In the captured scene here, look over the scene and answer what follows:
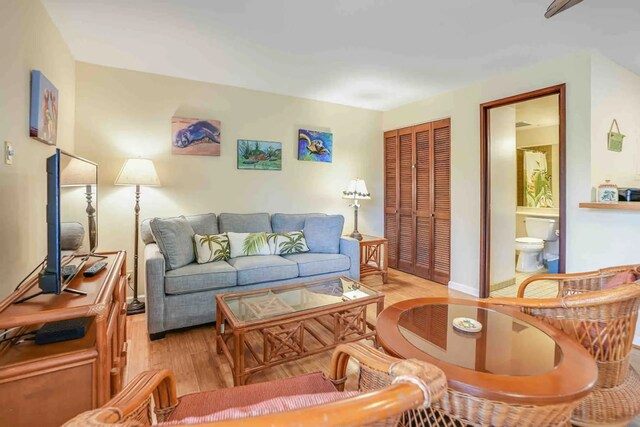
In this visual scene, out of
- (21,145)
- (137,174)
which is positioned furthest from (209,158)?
(21,145)

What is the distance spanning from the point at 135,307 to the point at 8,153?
5.92 ft

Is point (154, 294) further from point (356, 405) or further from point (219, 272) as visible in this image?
point (356, 405)

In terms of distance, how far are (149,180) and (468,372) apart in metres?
2.85

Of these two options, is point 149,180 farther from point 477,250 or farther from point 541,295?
point 541,295

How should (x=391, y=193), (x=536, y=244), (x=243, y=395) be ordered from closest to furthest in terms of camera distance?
(x=243, y=395)
(x=536, y=244)
(x=391, y=193)

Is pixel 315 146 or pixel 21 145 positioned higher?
pixel 315 146

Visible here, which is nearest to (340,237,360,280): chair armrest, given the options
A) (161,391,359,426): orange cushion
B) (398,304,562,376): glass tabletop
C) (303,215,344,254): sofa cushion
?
(303,215,344,254): sofa cushion

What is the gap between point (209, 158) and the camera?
337cm

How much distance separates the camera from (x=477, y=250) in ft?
10.8

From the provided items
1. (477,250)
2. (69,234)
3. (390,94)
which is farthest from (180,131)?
(477,250)

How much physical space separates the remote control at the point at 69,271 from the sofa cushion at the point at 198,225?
1.39m

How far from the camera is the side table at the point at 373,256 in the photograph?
376 cm

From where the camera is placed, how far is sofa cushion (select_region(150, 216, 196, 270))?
251 centimetres

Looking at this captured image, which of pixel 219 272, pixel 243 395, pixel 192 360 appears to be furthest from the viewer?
pixel 219 272
